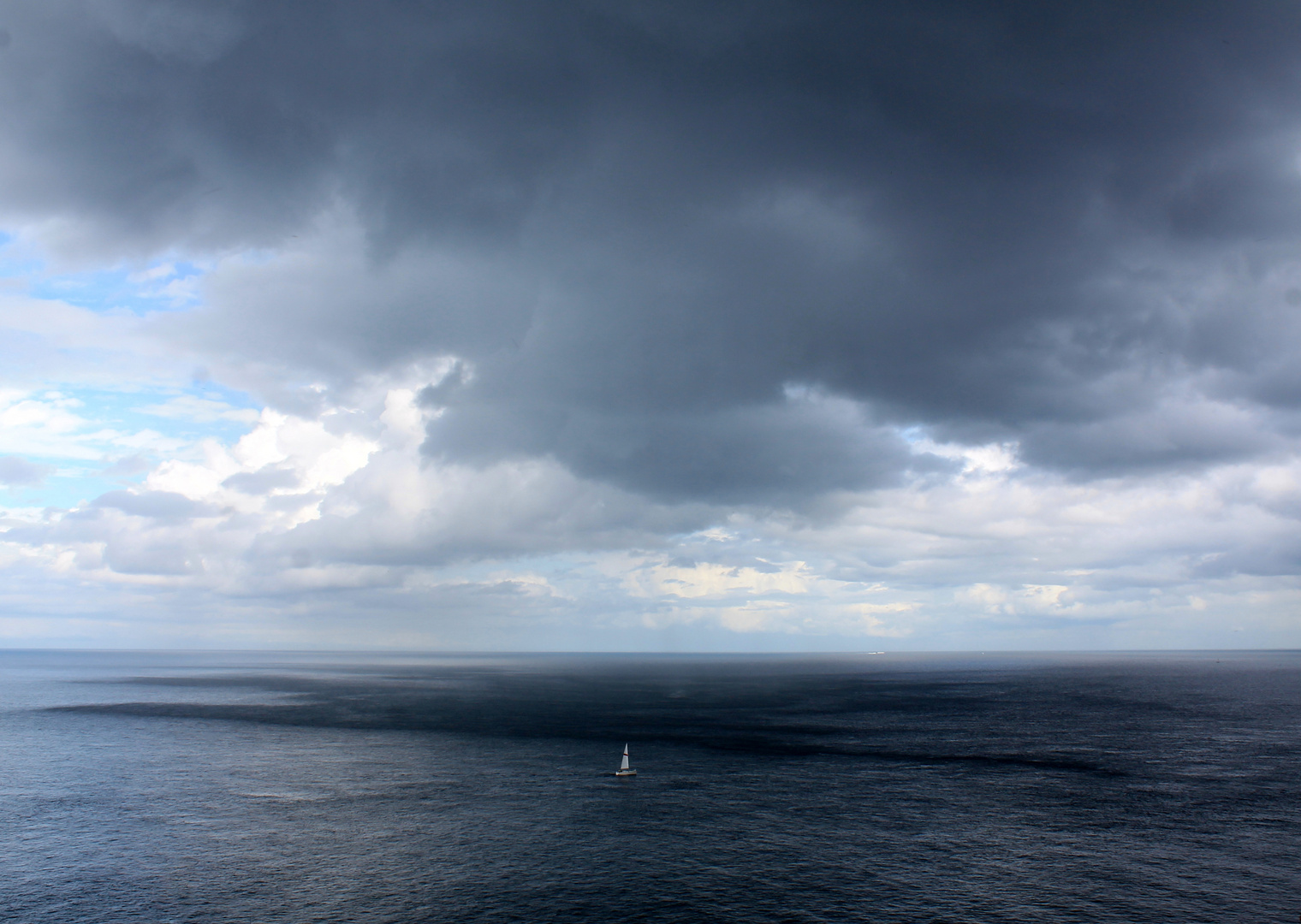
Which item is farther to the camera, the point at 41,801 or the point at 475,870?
the point at 41,801

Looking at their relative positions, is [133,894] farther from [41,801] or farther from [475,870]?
[41,801]

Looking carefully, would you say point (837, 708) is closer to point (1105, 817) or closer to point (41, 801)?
point (1105, 817)

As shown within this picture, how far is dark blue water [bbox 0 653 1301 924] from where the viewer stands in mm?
57969

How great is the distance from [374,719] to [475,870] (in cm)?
11144

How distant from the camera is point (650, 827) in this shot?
252ft

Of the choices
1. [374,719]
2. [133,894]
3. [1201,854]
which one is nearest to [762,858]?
[1201,854]

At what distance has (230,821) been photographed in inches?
3132

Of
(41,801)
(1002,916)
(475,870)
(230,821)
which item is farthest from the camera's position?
(41,801)

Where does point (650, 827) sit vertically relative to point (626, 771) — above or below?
below

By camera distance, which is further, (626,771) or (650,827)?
(626,771)

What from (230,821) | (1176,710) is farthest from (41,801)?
(1176,710)

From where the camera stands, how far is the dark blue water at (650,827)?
190 ft

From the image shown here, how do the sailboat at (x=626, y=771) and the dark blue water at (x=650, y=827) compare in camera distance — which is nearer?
the dark blue water at (x=650, y=827)

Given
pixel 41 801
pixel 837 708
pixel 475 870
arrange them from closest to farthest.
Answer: pixel 475 870 < pixel 41 801 < pixel 837 708
